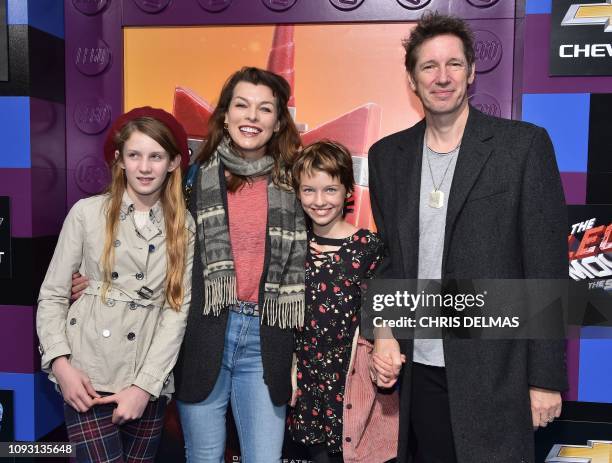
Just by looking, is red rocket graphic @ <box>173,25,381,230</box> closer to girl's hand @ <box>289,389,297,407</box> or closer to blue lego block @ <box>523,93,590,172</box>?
blue lego block @ <box>523,93,590,172</box>

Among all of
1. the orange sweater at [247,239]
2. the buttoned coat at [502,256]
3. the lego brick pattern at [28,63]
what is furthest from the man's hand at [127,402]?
the lego brick pattern at [28,63]

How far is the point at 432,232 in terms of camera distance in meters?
1.95

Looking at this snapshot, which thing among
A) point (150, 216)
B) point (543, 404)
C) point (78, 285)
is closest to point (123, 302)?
point (78, 285)

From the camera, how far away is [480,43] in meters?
2.53

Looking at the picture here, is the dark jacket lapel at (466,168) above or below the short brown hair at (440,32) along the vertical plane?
below

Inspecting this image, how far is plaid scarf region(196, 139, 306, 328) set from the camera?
2033 millimetres

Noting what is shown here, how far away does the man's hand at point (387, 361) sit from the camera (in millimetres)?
1979

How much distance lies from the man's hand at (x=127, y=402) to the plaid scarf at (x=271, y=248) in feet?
1.18

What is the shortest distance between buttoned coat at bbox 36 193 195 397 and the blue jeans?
0.53 feet

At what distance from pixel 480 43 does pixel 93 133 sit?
1850 millimetres

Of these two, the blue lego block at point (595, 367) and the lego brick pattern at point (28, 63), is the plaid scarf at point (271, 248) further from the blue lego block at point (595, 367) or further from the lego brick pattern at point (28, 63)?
the blue lego block at point (595, 367)

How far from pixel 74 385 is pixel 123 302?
31 centimetres
